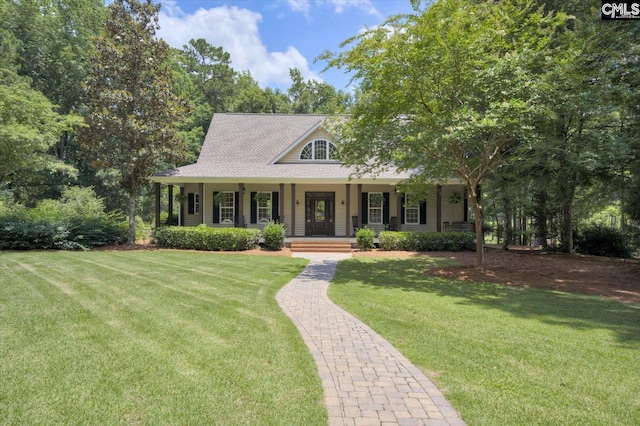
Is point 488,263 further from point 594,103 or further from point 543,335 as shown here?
point 543,335

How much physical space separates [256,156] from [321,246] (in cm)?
Answer: 712

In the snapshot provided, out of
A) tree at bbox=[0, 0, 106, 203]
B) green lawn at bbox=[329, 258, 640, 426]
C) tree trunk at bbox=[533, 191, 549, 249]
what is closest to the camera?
green lawn at bbox=[329, 258, 640, 426]

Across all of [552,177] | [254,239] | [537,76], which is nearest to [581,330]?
[537,76]

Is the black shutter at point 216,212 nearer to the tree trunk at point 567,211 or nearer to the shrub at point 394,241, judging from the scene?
the shrub at point 394,241

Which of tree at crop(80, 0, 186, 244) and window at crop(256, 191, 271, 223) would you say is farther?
window at crop(256, 191, 271, 223)

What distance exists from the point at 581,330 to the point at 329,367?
12.6ft

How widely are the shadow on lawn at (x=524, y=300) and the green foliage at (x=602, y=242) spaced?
34.2 ft

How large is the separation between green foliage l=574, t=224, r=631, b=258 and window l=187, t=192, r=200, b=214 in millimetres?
18461

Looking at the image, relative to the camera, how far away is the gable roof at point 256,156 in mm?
17062

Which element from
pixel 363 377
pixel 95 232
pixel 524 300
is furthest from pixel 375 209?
pixel 363 377

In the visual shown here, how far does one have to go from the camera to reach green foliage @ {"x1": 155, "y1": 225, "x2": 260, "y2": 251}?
15117mm

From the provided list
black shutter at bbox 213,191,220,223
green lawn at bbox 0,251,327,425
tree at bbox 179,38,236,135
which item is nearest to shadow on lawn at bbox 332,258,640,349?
green lawn at bbox 0,251,327,425

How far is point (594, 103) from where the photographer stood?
31.8 ft

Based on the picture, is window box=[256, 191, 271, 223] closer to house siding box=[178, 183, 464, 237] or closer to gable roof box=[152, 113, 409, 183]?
house siding box=[178, 183, 464, 237]
